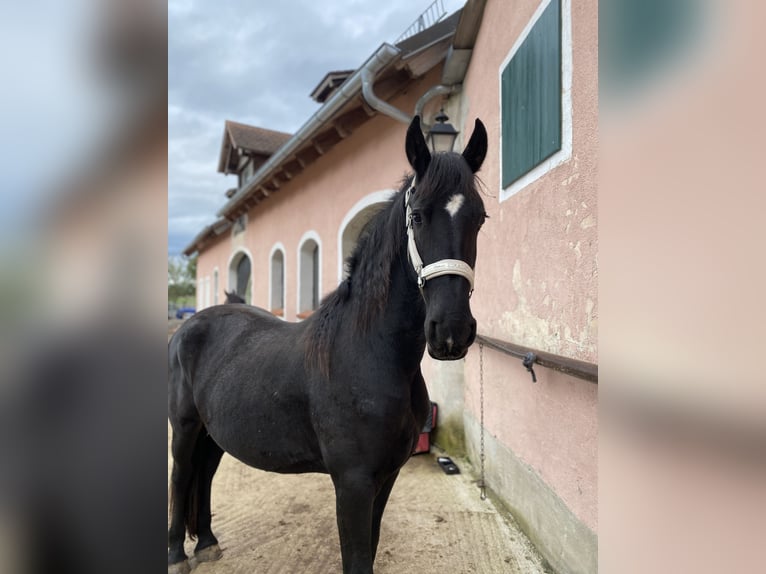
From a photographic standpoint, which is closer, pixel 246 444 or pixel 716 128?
pixel 716 128

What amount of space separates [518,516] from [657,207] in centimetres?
296

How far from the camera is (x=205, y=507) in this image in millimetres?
2850

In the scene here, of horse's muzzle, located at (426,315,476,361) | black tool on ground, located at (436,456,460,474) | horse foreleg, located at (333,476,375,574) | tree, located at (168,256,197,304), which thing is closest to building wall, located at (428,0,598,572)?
black tool on ground, located at (436,456,460,474)

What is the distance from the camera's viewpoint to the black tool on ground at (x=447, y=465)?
399 cm

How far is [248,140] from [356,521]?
534 inches

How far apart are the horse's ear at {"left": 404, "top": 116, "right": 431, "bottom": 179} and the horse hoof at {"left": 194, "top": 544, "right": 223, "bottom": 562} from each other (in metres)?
2.68

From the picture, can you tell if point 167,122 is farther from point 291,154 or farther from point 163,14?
point 291,154

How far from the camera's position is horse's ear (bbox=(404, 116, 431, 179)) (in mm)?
1677

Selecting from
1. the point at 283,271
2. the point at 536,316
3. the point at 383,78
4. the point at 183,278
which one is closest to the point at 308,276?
the point at 283,271

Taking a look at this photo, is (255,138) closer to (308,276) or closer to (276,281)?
(276,281)

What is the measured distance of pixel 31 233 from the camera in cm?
43

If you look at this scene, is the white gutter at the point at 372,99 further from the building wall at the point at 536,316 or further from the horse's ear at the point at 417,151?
the horse's ear at the point at 417,151

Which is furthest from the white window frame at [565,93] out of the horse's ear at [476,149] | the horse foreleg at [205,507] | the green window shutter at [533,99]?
the horse foreleg at [205,507]

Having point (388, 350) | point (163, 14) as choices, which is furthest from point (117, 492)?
point (388, 350)
